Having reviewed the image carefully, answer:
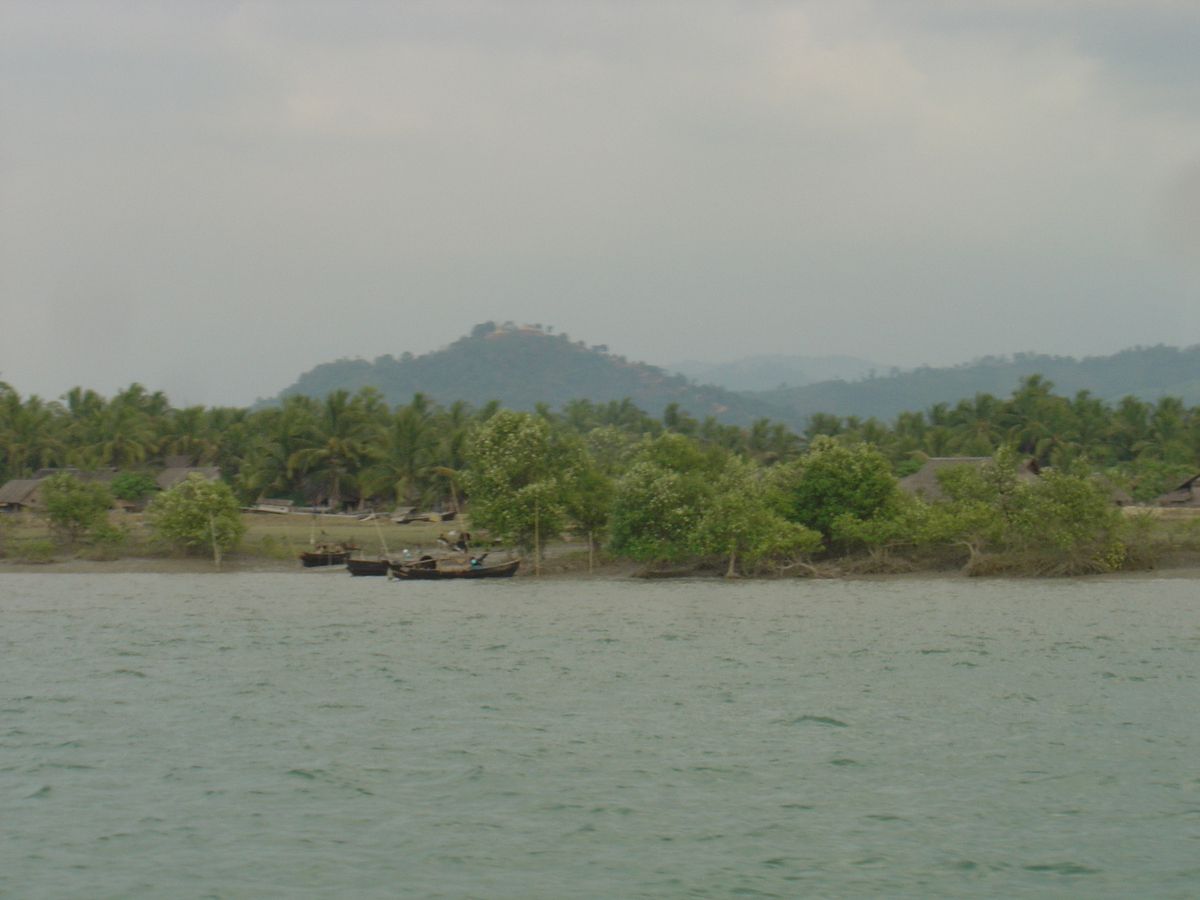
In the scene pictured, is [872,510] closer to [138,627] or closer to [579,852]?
[138,627]

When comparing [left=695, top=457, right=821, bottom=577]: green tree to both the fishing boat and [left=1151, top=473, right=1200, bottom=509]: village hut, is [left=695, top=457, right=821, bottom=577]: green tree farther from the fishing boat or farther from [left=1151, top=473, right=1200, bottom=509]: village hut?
[left=1151, top=473, right=1200, bottom=509]: village hut

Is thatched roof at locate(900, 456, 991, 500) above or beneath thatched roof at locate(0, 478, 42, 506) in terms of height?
above

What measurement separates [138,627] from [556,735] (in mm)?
23237

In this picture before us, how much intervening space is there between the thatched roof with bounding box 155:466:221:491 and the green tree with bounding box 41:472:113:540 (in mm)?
17726

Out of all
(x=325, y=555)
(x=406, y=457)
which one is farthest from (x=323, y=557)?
(x=406, y=457)

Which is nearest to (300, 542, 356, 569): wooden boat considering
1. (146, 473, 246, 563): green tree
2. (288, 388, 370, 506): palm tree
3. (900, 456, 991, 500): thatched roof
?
(146, 473, 246, 563): green tree

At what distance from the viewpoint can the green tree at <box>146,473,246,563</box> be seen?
64.5 meters

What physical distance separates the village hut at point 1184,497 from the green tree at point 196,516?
60709mm

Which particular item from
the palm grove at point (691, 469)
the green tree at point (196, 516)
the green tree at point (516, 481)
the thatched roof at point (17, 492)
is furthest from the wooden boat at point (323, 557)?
the thatched roof at point (17, 492)

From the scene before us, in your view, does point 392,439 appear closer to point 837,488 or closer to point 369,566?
point 369,566

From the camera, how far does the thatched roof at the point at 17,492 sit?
261 ft

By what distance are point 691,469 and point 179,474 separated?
156 feet

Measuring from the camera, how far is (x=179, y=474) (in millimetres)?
89250

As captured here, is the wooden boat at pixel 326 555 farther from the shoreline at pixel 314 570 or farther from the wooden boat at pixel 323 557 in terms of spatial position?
the shoreline at pixel 314 570
